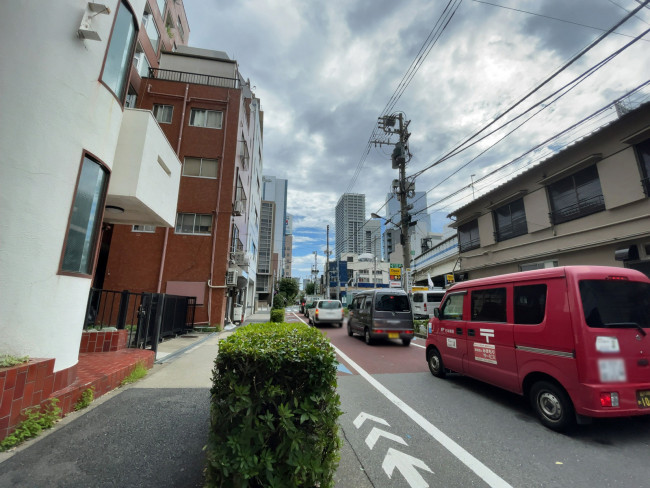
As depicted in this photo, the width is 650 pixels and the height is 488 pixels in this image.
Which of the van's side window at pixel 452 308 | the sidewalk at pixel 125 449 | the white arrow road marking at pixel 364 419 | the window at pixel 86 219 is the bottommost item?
the white arrow road marking at pixel 364 419

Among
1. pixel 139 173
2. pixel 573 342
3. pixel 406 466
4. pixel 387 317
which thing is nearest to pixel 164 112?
pixel 139 173

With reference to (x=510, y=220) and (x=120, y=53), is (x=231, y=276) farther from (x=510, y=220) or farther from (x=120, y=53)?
(x=510, y=220)

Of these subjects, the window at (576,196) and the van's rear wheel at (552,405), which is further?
the window at (576,196)

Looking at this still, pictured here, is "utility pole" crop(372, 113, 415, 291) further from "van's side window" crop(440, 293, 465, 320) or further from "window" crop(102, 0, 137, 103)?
"window" crop(102, 0, 137, 103)

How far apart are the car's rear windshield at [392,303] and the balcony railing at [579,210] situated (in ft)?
23.9

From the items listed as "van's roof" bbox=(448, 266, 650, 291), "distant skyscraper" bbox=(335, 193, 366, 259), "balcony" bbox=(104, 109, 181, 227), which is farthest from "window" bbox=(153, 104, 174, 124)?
"van's roof" bbox=(448, 266, 650, 291)

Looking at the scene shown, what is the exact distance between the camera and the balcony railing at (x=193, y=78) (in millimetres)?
16625

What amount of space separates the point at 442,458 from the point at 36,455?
4.02 meters

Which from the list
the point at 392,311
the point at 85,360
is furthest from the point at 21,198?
the point at 392,311

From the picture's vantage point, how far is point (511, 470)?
9.43 feet

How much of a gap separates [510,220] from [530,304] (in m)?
12.0

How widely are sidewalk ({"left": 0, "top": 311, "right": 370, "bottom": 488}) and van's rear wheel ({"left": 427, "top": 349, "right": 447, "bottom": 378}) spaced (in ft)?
12.1

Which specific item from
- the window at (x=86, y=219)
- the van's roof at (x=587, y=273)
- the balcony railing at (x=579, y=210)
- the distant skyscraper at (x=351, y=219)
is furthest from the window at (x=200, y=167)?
the balcony railing at (x=579, y=210)

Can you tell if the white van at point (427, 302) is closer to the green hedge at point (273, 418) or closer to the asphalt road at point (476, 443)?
the asphalt road at point (476, 443)
